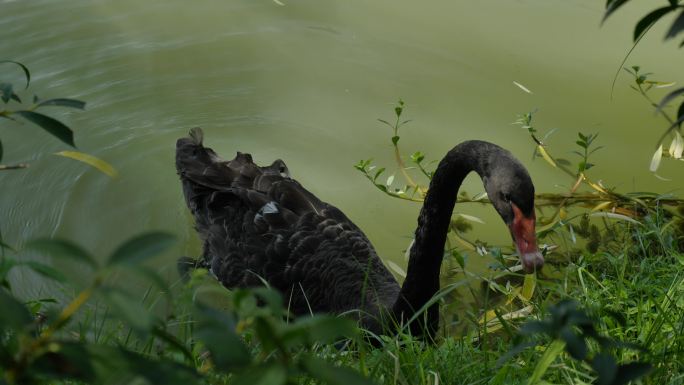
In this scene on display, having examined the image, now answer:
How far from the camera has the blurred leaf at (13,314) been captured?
0.71 metres

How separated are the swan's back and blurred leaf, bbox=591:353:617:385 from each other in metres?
2.09

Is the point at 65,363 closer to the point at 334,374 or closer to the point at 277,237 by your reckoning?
the point at 334,374

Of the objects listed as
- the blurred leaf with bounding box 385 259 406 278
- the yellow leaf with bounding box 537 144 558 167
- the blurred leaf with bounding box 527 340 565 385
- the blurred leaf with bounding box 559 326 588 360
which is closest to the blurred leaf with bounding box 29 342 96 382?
the blurred leaf with bounding box 559 326 588 360

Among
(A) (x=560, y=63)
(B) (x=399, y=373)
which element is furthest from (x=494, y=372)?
(A) (x=560, y=63)

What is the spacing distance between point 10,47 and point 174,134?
1241 mm

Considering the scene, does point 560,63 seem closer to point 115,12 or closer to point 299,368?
point 115,12

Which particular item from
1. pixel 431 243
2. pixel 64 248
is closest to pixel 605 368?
pixel 64 248

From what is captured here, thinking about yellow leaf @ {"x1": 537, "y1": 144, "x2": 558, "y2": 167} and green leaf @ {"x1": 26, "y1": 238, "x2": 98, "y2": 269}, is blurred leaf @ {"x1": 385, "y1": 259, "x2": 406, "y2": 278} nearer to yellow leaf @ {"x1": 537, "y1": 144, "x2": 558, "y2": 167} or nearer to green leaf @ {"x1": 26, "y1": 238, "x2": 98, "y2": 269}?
yellow leaf @ {"x1": 537, "y1": 144, "x2": 558, "y2": 167}

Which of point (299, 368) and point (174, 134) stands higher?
point (299, 368)

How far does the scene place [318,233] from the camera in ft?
10.9

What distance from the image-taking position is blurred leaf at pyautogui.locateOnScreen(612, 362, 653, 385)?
33.9 inches

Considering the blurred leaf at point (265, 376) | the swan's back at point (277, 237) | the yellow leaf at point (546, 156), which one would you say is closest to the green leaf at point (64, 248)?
the blurred leaf at point (265, 376)

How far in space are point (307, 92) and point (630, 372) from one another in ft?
12.7

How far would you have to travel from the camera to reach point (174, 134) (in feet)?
14.5
